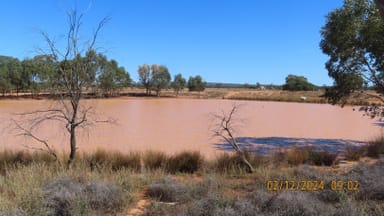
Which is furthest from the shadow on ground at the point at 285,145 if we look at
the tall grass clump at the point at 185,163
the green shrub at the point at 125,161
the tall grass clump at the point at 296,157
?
the green shrub at the point at 125,161

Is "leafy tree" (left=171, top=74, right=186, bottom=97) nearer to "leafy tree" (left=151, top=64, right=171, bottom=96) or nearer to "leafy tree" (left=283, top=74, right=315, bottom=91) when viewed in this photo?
"leafy tree" (left=151, top=64, right=171, bottom=96)

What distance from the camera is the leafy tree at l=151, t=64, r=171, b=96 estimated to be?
57875 millimetres

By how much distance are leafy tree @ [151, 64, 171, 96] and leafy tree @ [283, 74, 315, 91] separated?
3268 centimetres

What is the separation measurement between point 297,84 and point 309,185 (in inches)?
2932

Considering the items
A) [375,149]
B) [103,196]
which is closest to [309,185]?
[103,196]

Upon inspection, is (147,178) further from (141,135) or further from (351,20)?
(141,135)

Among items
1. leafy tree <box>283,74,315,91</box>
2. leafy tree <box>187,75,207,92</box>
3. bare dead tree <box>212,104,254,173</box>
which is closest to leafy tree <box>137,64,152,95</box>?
leafy tree <box>187,75,207,92</box>

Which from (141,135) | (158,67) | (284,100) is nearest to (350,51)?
(141,135)

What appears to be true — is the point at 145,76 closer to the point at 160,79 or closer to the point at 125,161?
the point at 160,79

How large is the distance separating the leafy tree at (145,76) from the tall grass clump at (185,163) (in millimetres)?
52649

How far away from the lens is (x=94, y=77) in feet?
20.1

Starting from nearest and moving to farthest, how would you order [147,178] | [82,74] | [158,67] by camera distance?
[147,178]
[82,74]
[158,67]

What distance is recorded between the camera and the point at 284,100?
153ft

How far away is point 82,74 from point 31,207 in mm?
3050
